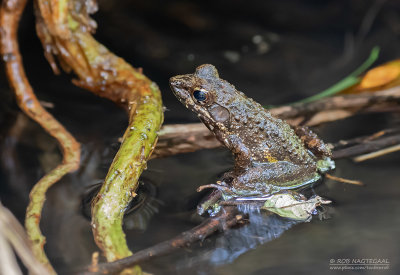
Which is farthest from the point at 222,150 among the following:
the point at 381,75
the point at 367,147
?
the point at 381,75

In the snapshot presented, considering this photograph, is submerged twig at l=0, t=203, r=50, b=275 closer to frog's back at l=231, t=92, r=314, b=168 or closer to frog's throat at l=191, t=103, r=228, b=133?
frog's throat at l=191, t=103, r=228, b=133

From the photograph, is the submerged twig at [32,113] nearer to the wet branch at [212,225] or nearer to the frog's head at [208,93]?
the wet branch at [212,225]

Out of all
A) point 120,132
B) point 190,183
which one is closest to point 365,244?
point 190,183

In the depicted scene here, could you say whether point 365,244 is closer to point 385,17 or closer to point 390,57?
point 390,57

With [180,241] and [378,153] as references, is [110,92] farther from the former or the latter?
[378,153]

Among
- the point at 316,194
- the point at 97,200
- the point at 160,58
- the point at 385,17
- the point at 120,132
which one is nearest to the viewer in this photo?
the point at 97,200
